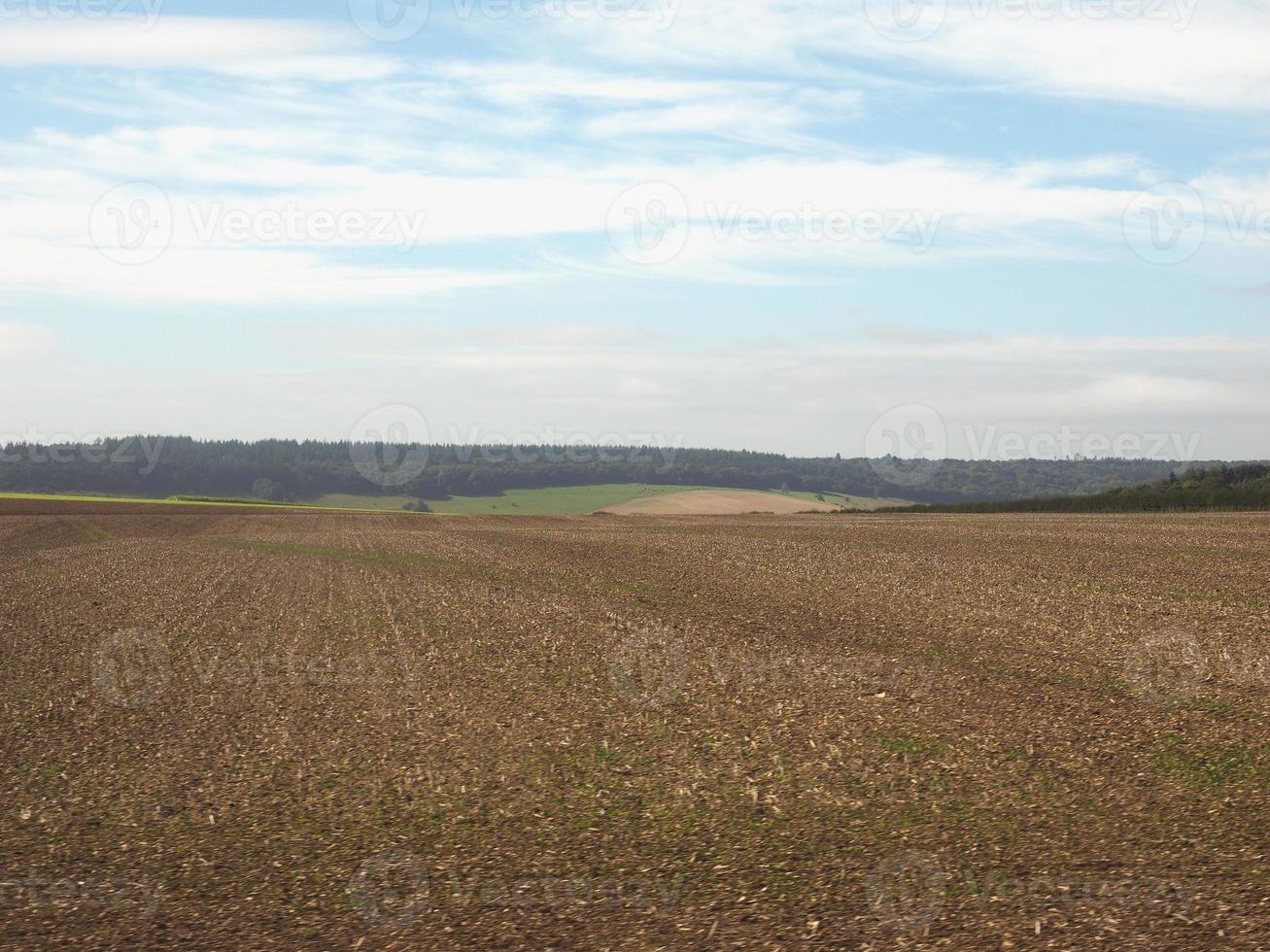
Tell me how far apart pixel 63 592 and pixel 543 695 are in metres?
23.2

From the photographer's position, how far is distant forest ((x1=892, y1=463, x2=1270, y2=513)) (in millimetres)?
86125

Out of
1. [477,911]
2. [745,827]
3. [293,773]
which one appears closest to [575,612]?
[293,773]

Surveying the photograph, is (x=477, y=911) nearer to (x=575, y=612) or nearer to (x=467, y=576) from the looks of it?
(x=575, y=612)
